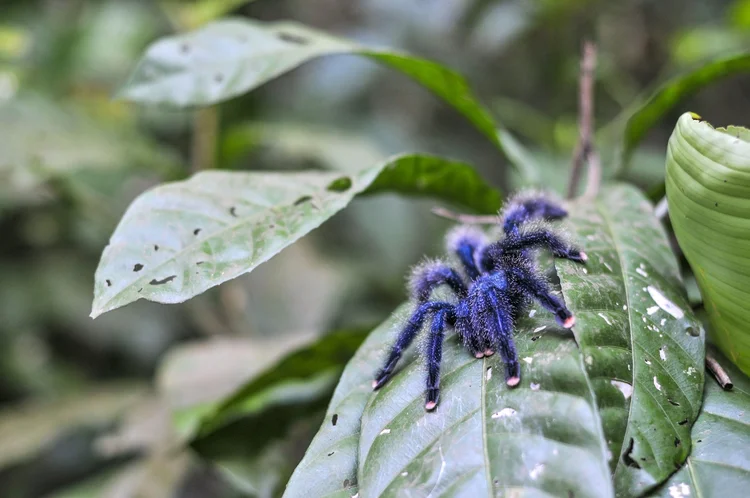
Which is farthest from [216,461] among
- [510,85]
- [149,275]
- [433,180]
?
[510,85]

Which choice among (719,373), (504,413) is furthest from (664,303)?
(504,413)

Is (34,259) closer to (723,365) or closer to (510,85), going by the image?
(510,85)

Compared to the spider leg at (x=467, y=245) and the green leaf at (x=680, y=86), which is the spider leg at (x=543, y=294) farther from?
the green leaf at (x=680, y=86)

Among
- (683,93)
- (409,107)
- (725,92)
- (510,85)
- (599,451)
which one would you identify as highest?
(683,93)

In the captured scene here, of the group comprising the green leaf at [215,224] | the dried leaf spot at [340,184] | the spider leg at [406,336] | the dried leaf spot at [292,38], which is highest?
the dried leaf spot at [292,38]

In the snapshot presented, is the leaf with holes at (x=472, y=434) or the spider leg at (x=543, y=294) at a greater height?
the spider leg at (x=543, y=294)

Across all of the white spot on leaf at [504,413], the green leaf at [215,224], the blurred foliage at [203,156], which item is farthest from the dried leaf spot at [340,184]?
the blurred foliage at [203,156]
